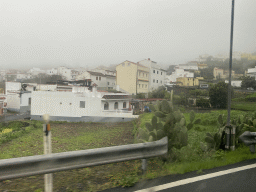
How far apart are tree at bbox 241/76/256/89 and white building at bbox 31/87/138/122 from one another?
20.3 feet

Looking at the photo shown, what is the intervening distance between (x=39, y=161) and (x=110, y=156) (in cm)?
84

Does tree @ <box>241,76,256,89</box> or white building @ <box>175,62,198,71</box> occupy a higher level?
white building @ <box>175,62,198,71</box>

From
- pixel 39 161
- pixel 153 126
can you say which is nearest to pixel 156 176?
pixel 153 126

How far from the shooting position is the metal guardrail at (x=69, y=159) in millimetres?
2176

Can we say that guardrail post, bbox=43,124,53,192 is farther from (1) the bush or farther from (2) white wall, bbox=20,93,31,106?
(2) white wall, bbox=20,93,31,106

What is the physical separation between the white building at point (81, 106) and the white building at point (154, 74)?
3396 millimetres

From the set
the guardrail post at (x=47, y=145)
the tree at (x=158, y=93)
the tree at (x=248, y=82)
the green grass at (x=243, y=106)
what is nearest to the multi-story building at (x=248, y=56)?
the tree at (x=248, y=82)

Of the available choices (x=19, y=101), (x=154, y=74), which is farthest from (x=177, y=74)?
(x=19, y=101)

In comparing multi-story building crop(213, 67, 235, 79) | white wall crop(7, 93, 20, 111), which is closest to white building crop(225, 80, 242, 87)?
multi-story building crop(213, 67, 235, 79)

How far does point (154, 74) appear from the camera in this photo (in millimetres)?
9828

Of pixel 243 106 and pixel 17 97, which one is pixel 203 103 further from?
pixel 17 97

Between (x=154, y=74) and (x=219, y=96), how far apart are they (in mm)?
2898

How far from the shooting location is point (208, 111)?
29.6 ft

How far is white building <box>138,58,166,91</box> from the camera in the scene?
9172 millimetres
